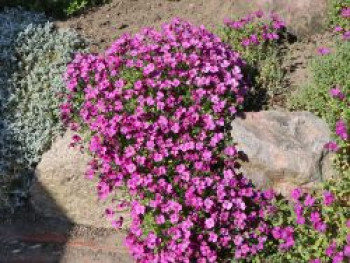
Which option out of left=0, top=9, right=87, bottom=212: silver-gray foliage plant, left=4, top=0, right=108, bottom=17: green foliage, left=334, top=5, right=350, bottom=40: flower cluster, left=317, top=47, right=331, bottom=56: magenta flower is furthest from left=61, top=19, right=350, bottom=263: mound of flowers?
left=4, top=0, right=108, bottom=17: green foliage

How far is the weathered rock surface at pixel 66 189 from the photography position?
5.02 m

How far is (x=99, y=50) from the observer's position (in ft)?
19.7

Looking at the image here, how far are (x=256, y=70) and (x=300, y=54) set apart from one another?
0.62 metres

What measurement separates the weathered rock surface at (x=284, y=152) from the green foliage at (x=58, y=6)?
2.81 metres

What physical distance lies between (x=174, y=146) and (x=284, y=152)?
818 millimetres

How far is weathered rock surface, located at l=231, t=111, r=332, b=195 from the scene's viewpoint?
4.57m

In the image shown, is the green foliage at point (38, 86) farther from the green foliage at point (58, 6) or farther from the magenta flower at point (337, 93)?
the magenta flower at point (337, 93)

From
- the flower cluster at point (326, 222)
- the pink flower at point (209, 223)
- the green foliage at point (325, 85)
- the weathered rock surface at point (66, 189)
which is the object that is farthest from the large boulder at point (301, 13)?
the pink flower at point (209, 223)

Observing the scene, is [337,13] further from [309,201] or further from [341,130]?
[309,201]

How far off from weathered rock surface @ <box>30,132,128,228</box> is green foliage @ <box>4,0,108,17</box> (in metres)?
2.07

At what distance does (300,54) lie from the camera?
5.93 m

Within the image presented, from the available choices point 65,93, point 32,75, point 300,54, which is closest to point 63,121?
point 65,93

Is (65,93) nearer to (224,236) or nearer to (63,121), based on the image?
(63,121)

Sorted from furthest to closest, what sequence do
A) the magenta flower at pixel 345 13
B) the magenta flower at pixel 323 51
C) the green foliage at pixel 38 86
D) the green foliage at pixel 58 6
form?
1. the green foliage at pixel 58 6
2. the magenta flower at pixel 345 13
3. the magenta flower at pixel 323 51
4. the green foliage at pixel 38 86
